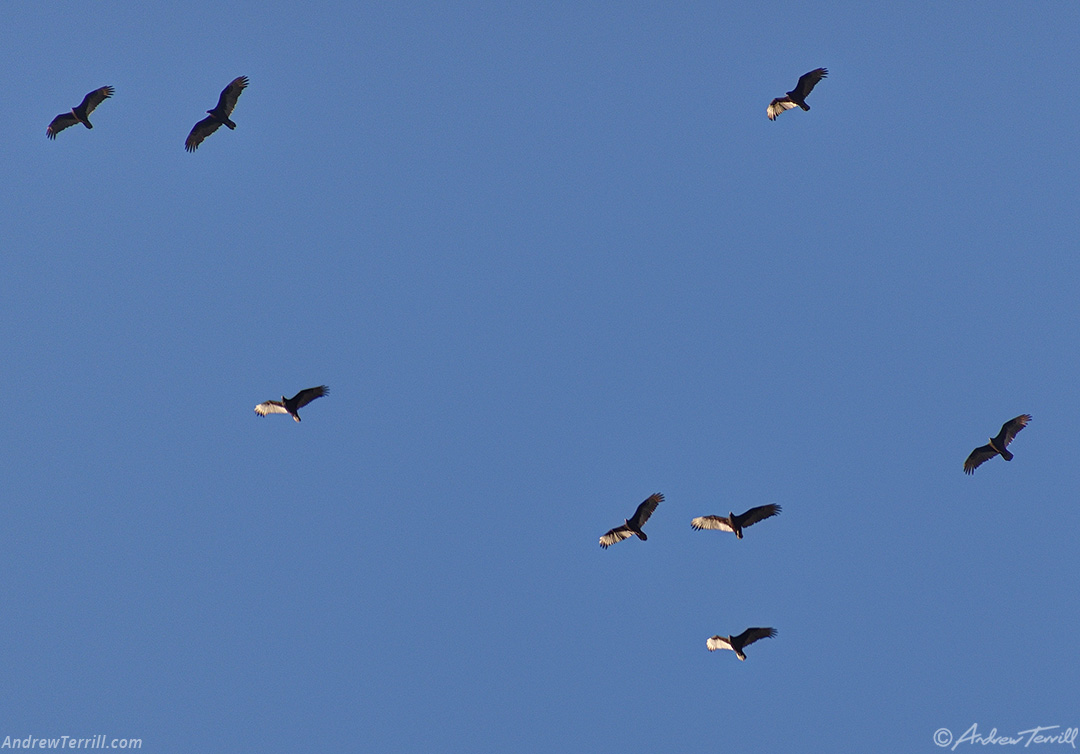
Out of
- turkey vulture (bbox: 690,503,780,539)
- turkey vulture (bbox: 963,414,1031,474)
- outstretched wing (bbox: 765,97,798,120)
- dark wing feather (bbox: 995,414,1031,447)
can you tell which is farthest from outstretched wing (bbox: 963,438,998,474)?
outstretched wing (bbox: 765,97,798,120)

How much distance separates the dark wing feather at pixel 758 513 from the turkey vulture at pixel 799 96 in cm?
1643

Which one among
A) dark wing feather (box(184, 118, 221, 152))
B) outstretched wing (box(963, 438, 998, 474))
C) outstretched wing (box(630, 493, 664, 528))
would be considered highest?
dark wing feather (box(184, 118, 221, 152))

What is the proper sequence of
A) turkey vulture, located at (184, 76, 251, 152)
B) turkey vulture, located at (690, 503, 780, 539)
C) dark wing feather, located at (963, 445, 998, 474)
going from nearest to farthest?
turkey vulture, located at (690, 503, 780, 539) → turkey vulture, located at (184, 76, 251, 152) → dark wing feather, located at (963, 445, 998, 474)

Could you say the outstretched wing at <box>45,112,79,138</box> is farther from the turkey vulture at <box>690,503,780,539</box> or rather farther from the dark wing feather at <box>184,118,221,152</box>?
the turkey vulture at <box>690,503,780,539</box>

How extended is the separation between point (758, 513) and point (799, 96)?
17031 mm

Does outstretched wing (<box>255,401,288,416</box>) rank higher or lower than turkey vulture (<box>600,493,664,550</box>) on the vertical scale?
higher

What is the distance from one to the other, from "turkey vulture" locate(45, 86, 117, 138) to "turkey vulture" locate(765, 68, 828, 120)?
89.6 feet

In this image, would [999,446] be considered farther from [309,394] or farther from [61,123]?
[61,123]

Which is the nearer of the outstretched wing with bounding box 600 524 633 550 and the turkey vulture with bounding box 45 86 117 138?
the outstretched wing with bounding box 600 524 633 550

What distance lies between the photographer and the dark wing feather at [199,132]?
38.7 metres

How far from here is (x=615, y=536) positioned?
3722 centimetres

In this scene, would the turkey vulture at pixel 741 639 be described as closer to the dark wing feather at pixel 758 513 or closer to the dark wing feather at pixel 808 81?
the dark wing feather at pixel 758 513

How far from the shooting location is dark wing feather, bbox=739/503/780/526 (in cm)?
3562

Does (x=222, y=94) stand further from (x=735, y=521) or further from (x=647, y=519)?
(x=735, y=521)
